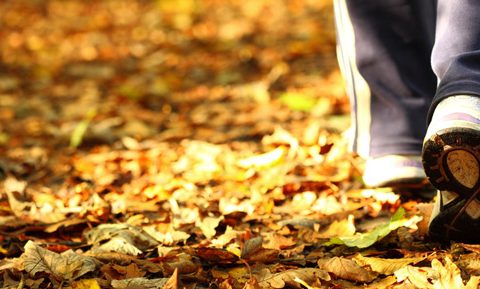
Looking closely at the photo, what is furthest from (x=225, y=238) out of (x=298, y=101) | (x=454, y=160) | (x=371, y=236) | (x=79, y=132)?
(x=298, y=101)

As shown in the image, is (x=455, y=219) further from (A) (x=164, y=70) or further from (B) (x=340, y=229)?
(A) (x=164, y=70)

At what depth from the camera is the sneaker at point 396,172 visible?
2.00 meters

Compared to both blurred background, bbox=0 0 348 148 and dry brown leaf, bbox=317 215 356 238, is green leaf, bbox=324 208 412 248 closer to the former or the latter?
dry brown leaf, bbox=317 215 356 238

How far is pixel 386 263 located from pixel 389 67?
27.1 inches

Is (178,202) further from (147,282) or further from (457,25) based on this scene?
(457,25)

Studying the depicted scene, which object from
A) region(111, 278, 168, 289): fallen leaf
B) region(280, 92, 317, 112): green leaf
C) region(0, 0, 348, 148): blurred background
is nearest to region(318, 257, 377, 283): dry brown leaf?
region(111, 278, 168, 289): fallen leaf

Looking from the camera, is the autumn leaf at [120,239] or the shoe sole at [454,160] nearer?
the shoe sole at [454,160]

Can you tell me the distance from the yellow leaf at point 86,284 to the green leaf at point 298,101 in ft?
6.67

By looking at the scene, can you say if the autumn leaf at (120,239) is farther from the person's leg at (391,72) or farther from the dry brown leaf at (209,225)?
the person's leg at (391,72)

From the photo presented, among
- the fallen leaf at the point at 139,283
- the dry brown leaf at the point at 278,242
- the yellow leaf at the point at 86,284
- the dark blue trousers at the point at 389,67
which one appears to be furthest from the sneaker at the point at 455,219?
the yellow leaf at the point at 86,284

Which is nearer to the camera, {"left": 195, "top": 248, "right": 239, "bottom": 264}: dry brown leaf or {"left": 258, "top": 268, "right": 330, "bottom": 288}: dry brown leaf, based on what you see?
{"left": 258, "top": 268, "right": 330, "bottom": 288}: dry brown leaf

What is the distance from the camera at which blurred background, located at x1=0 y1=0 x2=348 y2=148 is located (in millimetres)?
3373

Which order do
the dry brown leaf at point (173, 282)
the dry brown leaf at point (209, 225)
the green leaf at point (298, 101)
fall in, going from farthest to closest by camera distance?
the green leaf at point (298, 101), the dry brown leaf at point (209, 225), the dry brown leaf at point (173, 282)

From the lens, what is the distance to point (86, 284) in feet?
5.11
